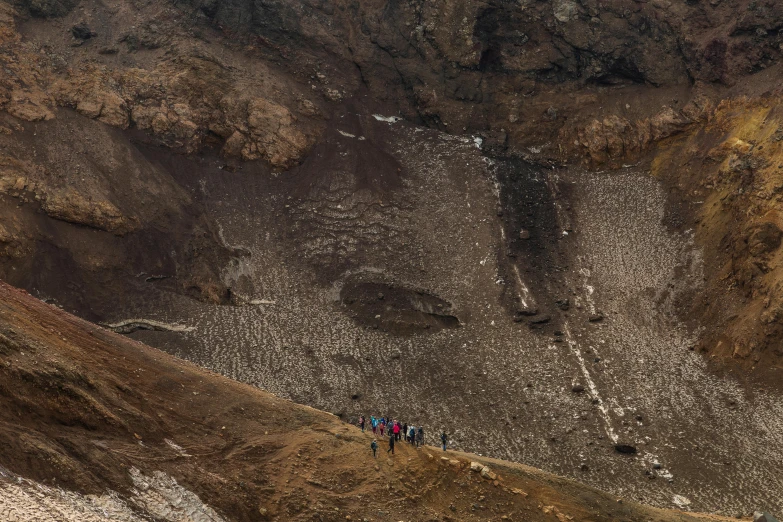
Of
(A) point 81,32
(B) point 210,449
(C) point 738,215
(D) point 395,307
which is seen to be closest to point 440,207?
(D) point 395,307

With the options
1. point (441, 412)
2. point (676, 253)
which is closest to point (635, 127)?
point (676, 253)

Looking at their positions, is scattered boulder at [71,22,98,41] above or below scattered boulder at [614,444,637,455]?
above

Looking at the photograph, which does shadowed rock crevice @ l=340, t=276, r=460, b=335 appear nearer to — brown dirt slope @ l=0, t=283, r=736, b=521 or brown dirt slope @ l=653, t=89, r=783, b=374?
brown dirt slope @ l=653, t=89, r=783, b=374

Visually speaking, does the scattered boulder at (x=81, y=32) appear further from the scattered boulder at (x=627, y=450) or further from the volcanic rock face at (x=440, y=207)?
the scattered boulder at (x=627, y=450)

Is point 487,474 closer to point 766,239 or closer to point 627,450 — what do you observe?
point 627,450

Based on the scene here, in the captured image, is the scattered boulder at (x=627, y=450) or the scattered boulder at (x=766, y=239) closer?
the scattered boulder at (x=627, y=450)

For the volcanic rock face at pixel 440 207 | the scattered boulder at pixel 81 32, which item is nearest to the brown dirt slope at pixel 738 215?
the volcanic rock face at pixel 440 207

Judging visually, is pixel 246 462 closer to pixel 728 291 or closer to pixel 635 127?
pixel 728 291

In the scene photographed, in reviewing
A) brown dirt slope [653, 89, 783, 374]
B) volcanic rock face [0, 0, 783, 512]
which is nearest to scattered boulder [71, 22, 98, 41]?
volcanic rock face [0, 0, 783, 512]

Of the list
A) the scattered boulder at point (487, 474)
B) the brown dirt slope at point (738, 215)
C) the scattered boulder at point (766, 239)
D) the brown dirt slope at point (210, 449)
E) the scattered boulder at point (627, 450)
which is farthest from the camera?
the scattered boulder at point (766, 239)
